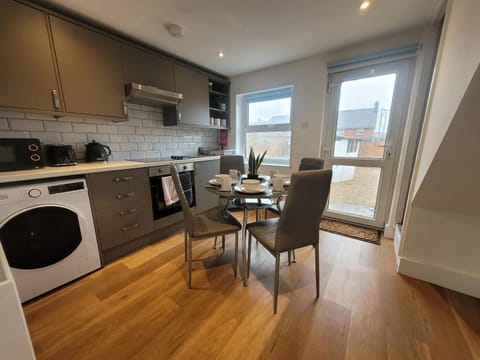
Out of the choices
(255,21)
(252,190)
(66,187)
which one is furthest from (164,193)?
(255,21)

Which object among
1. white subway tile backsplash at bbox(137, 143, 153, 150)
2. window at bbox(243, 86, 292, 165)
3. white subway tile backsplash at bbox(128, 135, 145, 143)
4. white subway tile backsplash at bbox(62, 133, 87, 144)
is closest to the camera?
white subway tile backsplash at bbox(62, 133, 87, 144)

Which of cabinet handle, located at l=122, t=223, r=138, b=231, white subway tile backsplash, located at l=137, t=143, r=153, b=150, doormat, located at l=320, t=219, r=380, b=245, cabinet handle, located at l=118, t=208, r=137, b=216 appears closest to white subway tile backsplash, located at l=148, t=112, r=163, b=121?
white subway tile backsplash, located at l=137, t=143, r=153, b=150

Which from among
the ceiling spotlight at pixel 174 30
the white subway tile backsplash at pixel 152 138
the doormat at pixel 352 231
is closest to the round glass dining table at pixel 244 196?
the doormat at pixel 352 231

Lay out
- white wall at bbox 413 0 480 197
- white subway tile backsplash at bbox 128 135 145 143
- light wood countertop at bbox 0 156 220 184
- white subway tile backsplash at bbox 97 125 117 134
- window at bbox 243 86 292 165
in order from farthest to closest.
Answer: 1. window at bbox 243 86 292 165
2. white subway tile backsplash at bbox 128 135 145 143
3. white subway tile backsplash at bbox 97 125 117 134
4. light wood countertop at bbox 0 156 220 184
5. white wall at bbox 413 0 480 197

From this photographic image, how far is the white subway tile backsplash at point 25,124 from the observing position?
162cm

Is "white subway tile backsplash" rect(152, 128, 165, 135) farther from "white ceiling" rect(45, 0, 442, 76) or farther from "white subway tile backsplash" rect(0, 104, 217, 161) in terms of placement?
"white ceiling" rect(45, 0, 442, 76)

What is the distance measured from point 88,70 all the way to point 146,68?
58 centimetres

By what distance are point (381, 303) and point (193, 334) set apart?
132cm

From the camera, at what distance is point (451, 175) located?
4.16ft

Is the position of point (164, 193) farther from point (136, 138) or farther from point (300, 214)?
point (300, 214)

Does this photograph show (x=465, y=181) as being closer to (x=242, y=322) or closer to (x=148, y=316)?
(x=242, y=322)

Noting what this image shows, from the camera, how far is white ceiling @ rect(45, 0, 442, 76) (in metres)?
1.57

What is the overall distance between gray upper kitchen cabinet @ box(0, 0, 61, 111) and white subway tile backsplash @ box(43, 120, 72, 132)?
1.04ft

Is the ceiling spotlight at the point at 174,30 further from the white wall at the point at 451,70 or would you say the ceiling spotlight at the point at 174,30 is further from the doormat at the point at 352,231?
the doormat at the point at 352,231
